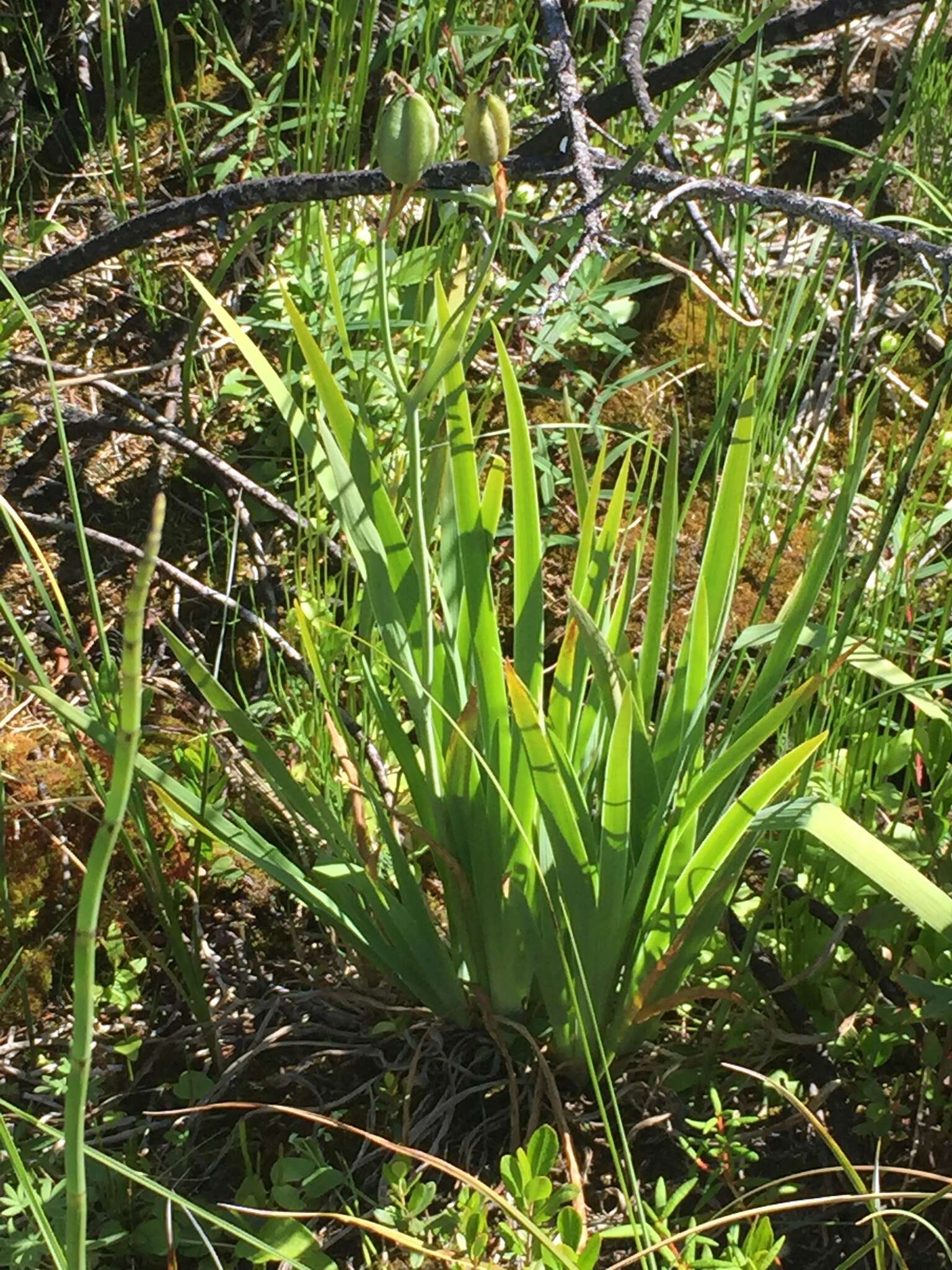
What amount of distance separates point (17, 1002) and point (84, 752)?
0.32 meters

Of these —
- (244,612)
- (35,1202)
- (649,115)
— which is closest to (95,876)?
(35,1202)

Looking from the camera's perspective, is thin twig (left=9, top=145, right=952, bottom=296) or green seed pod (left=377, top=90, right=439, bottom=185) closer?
green seed pod (left=377, top=90, right=439, bottom=185)

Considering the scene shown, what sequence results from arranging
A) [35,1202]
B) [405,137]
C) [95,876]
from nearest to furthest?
[95,876] < [35,1202] < [405,137]

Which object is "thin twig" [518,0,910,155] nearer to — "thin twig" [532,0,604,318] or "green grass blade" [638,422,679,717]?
"thin twig" [532,0,604,318]

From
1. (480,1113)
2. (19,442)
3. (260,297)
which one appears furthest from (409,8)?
(480,1113)

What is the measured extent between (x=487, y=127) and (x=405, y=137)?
6 centimetres

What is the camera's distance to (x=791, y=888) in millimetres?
1098

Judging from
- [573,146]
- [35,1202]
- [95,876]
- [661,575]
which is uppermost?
[573,146]

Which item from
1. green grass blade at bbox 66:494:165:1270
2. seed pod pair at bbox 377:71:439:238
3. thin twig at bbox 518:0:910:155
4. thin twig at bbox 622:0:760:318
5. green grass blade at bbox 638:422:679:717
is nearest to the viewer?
green grass blade at bbox 66:494:165:1270

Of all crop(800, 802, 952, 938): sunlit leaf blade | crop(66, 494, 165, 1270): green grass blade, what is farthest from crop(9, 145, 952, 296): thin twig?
crop(66, 494, 165, 1270): green grass blade

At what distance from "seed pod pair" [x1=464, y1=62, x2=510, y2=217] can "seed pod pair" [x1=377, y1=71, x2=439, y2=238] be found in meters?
0.03

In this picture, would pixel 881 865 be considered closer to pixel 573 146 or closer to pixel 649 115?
pixel 573 146

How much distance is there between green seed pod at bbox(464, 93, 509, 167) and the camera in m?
0.80

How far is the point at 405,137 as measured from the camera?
0.81 m
